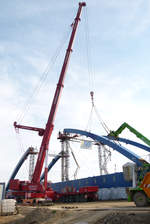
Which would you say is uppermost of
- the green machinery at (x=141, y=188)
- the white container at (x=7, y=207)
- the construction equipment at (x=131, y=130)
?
the construction equipment at (x=131, y=130)

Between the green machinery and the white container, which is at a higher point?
the green machinery

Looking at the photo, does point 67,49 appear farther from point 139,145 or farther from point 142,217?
point 142,217

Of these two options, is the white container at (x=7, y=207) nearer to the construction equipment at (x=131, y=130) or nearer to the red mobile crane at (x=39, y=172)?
the red mobile crane at (x=39, y=172)

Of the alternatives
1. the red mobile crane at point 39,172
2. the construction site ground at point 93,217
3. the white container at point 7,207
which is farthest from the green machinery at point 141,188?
the red mobile crane at point 39,172

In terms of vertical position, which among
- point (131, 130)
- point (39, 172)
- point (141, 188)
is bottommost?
point (141, 188)

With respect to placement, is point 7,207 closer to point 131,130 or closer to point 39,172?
point 39,172

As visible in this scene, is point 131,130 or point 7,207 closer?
point 7,207

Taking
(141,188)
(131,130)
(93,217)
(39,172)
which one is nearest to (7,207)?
(93,217)

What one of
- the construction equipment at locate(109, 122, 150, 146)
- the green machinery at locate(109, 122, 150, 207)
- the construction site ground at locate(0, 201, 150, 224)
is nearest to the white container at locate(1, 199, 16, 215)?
the construction site ground at locate(0, 201, 150, 224)

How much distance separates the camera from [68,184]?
140 feet

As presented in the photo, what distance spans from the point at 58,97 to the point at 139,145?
12.2 m

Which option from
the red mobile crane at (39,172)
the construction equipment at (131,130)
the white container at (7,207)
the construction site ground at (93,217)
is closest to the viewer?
the construction site ground at (93,217)

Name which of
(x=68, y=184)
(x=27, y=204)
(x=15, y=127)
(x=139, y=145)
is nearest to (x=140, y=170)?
(x=139, y=145)

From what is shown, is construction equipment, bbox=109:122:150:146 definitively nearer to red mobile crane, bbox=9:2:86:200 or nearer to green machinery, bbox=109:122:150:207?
green machinery, bbox=109:122:150:207
